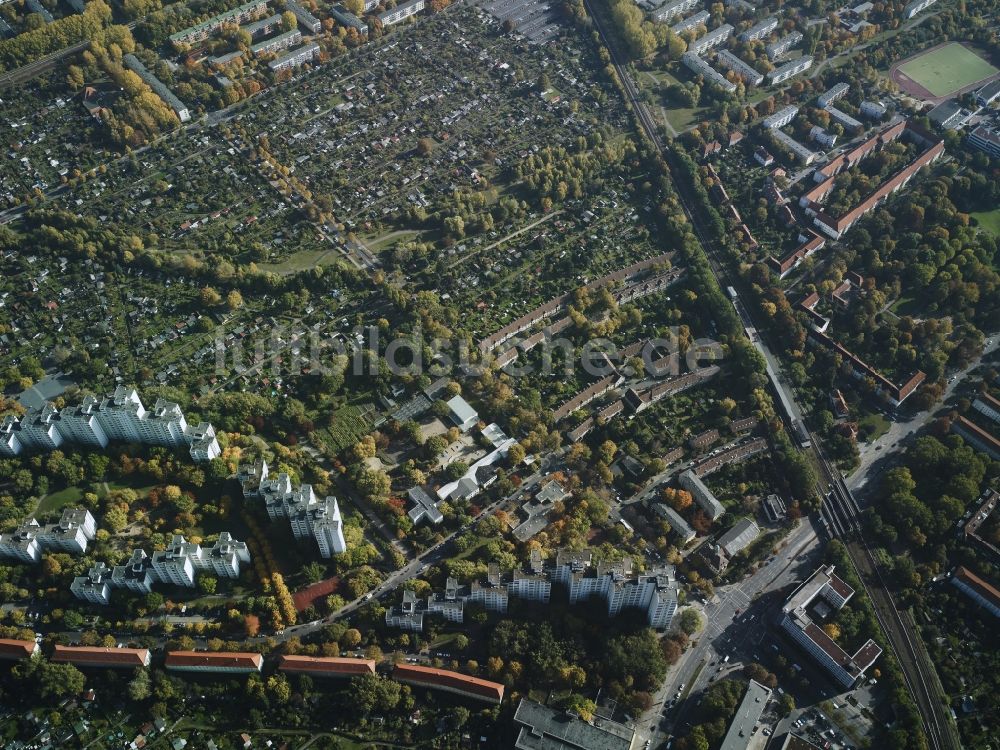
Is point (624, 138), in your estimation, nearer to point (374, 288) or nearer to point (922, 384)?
point (374, 288)

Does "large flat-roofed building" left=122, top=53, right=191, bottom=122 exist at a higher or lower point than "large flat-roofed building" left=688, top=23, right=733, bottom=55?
higher

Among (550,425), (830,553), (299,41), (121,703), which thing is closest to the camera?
(121,703)

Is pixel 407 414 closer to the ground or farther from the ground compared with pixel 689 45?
closer to the ground

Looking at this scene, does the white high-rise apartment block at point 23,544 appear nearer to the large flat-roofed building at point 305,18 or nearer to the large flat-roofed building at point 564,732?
the large flat-roofed building at point 564,732

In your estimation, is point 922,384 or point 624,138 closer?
point 922,384

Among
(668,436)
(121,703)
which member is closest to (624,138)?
(668,436)

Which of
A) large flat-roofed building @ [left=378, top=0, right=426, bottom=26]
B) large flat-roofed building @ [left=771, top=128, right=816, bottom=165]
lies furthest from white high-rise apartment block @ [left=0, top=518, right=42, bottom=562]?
large flat-roofed building @ [left=771, top=128, right=816, bottom=165]

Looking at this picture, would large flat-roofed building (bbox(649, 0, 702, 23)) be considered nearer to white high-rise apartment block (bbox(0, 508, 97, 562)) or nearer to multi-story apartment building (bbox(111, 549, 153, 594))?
white high-rise apartment block (bbox(0, 508, 97, 562))
